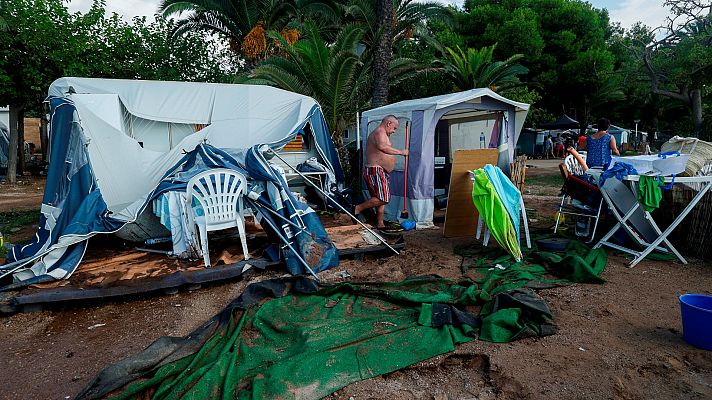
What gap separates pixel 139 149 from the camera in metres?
6.34

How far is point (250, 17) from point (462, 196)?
478 inches

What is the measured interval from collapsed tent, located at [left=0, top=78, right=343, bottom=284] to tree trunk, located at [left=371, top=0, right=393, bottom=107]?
7.74ft

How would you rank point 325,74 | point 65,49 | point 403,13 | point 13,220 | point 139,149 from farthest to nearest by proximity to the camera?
point 403,13, point 65,49, point 325,74, point 13,220, point 139,149

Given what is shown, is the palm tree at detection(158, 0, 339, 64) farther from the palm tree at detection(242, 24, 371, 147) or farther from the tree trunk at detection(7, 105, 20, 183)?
the tree trunk at detection(7, 105, 20, 183)

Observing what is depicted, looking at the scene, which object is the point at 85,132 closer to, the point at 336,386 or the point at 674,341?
the point at 336,386

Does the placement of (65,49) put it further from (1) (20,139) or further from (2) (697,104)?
(2) (697,104)

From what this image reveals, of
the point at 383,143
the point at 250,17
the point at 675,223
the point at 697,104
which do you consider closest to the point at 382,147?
the point at 383,143

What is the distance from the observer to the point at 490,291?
13.8 ft

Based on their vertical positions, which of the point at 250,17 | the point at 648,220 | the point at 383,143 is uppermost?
the point at 250,17

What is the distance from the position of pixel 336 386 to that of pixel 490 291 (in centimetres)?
210

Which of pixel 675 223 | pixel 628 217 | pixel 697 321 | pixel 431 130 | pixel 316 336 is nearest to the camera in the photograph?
pixel 697 321

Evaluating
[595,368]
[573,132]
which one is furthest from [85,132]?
[573,132]

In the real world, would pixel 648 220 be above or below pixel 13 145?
below

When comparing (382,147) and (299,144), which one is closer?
(382,147)
